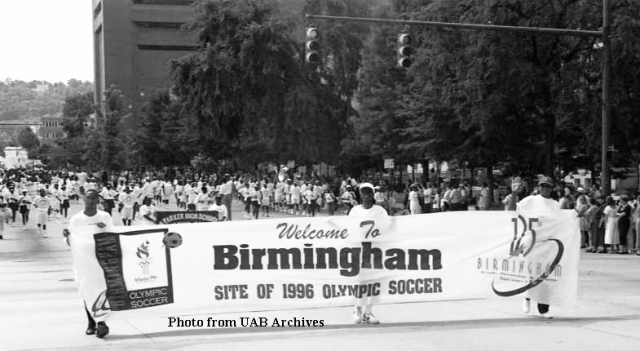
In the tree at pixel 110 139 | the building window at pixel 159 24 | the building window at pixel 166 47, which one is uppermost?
the building window at pixel 159 24

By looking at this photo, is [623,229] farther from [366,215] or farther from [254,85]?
[254,85]

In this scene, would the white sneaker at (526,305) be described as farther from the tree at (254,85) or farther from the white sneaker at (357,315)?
the tree at (254,85)

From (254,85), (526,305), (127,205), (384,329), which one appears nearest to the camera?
(384,329)

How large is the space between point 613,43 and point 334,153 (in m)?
21.8

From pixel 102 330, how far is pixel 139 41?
381 ft

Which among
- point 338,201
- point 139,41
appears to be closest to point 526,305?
point 338,201

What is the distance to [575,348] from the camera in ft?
26.4

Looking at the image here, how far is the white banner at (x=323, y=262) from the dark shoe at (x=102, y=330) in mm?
79

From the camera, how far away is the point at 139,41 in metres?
120

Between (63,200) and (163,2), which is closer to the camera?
(63,200)

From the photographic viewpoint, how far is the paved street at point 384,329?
8.30 meters

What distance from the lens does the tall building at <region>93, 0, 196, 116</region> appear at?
387 feet

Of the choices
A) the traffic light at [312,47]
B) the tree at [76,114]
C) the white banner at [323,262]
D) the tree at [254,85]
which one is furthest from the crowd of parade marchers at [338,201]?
the tree at [76,114]

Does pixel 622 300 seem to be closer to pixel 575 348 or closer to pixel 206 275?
pixel 575 348
